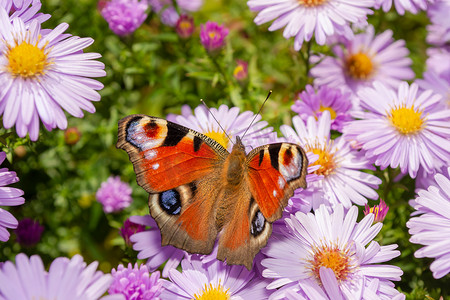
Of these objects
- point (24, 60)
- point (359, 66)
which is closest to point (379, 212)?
point (359, 66)

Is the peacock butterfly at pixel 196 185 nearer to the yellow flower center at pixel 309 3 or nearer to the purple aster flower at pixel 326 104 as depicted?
the purple aster flower at pixel 326 104

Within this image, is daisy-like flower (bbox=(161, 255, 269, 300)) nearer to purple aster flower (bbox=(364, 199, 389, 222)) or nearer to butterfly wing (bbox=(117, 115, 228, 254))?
butterfly wing (bbox=(117, 115, 228, 254))

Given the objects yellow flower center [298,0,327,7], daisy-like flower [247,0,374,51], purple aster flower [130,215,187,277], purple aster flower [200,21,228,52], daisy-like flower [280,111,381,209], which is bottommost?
purple aster flower [130,215,187,277]

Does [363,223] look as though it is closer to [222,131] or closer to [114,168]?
[222,131]

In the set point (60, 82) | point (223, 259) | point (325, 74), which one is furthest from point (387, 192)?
point (60, 82)

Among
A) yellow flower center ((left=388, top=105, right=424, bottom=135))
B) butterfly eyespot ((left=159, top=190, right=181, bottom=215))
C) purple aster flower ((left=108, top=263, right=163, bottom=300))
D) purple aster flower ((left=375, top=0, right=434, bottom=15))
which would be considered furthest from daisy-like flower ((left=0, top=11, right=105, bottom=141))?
purple aster flower ((left=375, top=0, right=434, bottom=15))

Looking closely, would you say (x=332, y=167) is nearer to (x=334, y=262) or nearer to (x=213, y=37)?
(x=334, y=262)

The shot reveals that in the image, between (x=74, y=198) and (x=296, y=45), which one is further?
(x=74, y=198)
